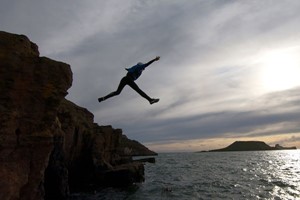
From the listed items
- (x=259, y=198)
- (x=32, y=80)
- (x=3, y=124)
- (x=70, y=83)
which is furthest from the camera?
(x=259, y=198)

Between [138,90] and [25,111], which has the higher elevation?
[25,111]

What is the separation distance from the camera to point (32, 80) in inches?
824

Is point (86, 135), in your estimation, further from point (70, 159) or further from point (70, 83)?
point (70, 83)

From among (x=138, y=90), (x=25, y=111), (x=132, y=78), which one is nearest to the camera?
(x=132, y=78)

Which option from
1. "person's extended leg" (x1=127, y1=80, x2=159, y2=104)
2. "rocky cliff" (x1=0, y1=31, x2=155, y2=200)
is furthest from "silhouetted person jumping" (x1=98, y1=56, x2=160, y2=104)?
"rocky cliff" (x1=0, y1=31, x2=155, y2=200)

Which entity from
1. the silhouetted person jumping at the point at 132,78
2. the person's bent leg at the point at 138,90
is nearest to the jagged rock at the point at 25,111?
the silhouetted person jumping at the point at 132,78

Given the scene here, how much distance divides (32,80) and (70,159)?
2646cm

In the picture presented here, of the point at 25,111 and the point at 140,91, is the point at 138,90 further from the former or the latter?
the point at 25,111

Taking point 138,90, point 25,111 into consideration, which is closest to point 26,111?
point 25,111

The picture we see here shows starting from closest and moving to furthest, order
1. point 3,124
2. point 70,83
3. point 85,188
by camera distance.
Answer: point 3,124, point 70,83, point 85,188

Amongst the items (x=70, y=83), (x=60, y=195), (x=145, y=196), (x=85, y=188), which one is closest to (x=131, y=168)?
(x=85, y=188)

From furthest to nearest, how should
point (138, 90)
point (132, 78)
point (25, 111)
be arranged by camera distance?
1. point (25, 111)
2. point (138, 90)
3. point (132, 78)

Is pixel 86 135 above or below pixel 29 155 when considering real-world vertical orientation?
above

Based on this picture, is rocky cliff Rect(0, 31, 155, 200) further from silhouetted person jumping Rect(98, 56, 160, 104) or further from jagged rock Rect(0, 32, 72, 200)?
silhouetted person jumping Rect(98, 56, 160, 104)
